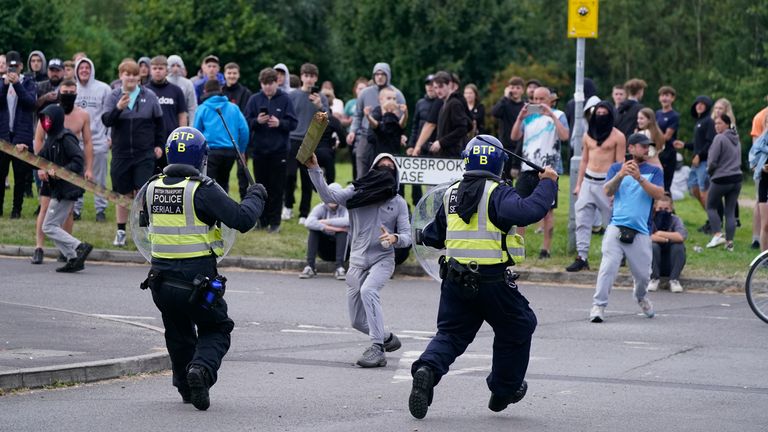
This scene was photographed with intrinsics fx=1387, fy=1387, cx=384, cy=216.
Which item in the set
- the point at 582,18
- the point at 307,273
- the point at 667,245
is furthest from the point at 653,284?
the point at 307,273

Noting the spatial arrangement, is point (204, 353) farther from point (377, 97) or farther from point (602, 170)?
point (377, 97)

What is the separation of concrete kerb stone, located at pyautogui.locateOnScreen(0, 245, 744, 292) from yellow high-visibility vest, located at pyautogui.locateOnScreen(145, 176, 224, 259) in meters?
8.33

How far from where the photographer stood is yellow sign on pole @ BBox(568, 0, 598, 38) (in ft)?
58.6

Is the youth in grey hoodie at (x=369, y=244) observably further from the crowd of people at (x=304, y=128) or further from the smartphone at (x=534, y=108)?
the smartphone at (x=534, y=108)

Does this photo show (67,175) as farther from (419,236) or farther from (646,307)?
(419,236)

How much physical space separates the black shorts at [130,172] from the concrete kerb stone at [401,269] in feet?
2.90

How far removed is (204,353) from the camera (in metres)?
9.02

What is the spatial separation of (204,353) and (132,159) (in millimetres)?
9156

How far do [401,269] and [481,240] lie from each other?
8.50 metres

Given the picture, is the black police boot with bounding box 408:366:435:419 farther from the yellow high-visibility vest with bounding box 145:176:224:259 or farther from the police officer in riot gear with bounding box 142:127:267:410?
the yellow high-visibility vest with bounding box 145:176:224:259

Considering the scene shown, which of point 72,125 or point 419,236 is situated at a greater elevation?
point 72,125

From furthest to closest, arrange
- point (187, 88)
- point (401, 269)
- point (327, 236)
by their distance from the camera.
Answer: point (187, 88)
point (401, 269)
point (327, 236)

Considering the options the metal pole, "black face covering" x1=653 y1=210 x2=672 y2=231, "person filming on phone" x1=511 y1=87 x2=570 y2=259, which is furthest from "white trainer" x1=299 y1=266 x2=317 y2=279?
"black face covering" x1=653 y1=210 x2=672 y2=231

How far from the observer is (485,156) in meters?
9.11
